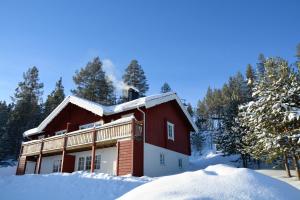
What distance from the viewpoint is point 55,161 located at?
23.1 meters

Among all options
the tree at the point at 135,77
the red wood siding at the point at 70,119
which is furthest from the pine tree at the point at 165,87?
the red wood siding at the point at 70,119

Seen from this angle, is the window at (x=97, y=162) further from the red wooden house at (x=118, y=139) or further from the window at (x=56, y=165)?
the window at (x=56, y=165)

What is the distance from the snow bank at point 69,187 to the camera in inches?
452

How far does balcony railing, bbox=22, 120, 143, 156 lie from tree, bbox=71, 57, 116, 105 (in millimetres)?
21229

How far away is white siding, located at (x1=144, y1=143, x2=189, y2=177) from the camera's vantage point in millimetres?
18438

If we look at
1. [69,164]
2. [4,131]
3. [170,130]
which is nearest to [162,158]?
[170,130]

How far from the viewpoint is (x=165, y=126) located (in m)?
21.9

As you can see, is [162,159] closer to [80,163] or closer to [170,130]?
[170,130]

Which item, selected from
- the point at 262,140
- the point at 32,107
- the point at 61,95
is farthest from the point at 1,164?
the point at 262,140

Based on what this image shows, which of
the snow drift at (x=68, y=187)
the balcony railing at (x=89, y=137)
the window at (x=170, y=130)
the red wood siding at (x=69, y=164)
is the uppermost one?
the window at (x=170, y=130)

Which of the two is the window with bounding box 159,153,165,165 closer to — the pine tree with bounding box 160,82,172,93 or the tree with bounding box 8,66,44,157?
the tree with bounding box 8,66,44,157

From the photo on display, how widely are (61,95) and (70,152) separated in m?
29.2

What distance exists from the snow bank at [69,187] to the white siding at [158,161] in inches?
196

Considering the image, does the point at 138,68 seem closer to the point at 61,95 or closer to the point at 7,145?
the point at 61,95
